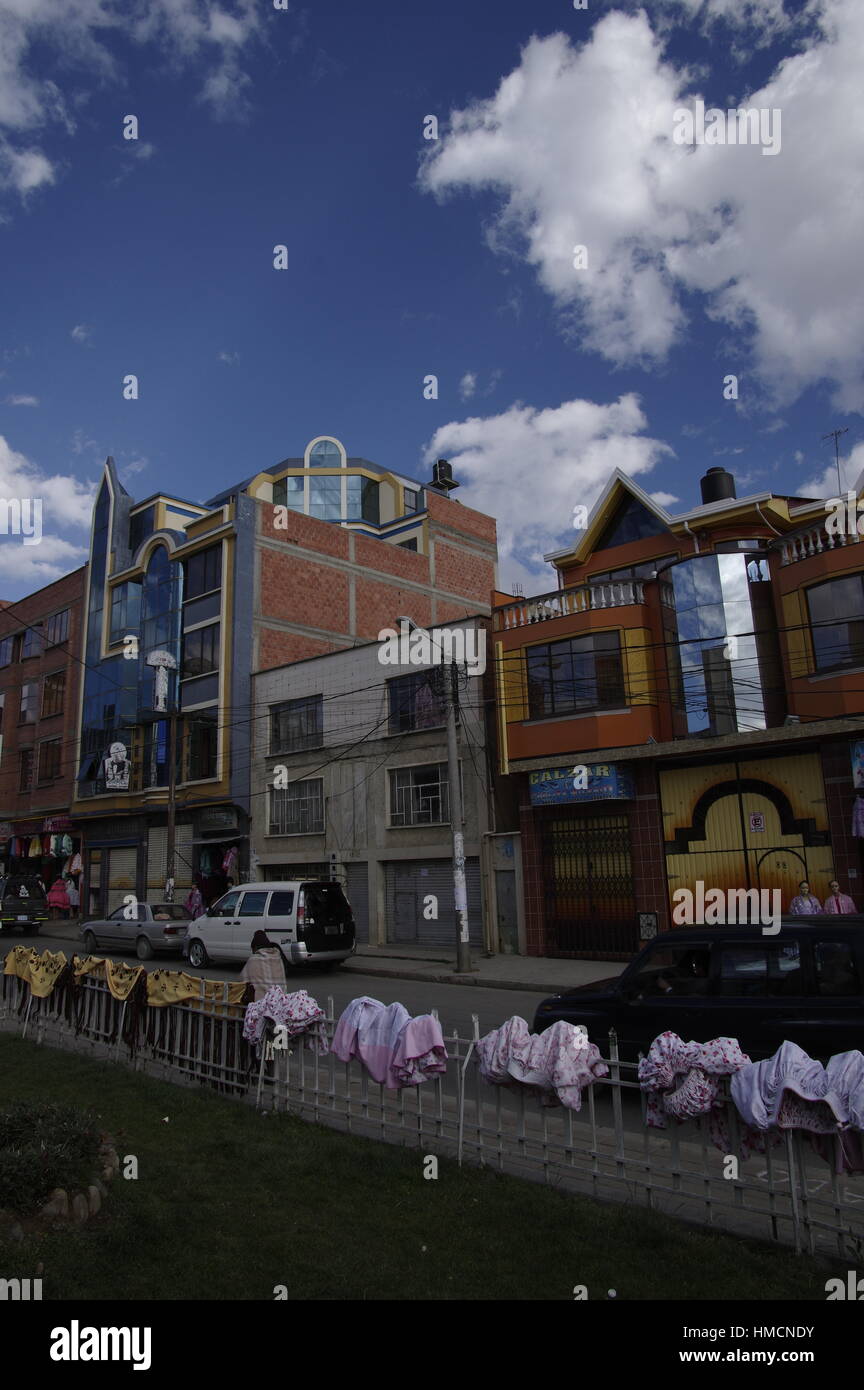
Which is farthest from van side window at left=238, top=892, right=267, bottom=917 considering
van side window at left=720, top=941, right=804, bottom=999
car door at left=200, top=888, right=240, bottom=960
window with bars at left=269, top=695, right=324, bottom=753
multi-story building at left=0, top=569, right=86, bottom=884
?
multi-story building at left=0, top=569, right=86, bottom=884

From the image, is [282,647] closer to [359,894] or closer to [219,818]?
[219,818]

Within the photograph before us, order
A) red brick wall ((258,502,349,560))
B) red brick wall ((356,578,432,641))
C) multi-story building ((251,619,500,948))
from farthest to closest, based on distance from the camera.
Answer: red brick wall ((356,578,432,641)) < red brick wall ((258,502,349,560)) < multi-story building ((251,619,500,948))

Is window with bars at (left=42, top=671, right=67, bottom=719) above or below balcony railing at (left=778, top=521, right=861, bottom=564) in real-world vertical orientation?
above

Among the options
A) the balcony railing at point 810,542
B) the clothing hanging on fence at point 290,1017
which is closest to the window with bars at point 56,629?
the balcony railing at point 810,542

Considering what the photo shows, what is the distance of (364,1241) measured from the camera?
499 cm

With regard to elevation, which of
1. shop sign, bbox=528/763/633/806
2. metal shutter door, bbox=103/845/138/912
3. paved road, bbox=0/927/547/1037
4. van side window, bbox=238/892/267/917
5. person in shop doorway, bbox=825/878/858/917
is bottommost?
paved road, bbox=0/927/547/1037

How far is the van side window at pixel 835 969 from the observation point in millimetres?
7492

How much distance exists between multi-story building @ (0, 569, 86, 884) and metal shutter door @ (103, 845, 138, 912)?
137 inches

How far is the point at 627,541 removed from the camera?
83.1 ft

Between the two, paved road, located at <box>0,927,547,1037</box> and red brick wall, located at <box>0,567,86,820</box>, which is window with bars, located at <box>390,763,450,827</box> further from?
red brick wall, located at <box>0,567,86,820</box>

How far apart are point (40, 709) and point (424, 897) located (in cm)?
2668

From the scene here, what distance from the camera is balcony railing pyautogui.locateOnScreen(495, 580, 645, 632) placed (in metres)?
21.8

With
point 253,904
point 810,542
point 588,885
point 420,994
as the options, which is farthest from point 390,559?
point 420,994
